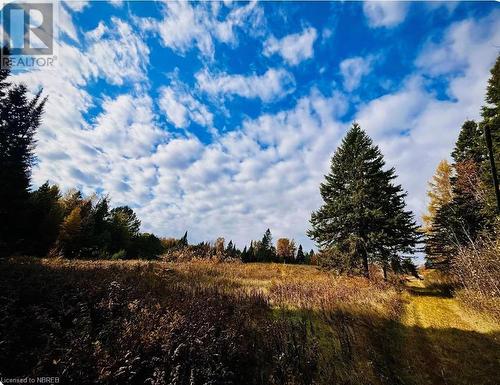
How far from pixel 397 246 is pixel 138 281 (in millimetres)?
16770

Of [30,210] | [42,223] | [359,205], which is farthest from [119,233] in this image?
[359,205]

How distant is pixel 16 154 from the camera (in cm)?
2230

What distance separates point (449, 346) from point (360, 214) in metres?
10.8

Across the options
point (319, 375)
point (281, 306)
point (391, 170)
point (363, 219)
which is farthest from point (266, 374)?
point (391, 170)

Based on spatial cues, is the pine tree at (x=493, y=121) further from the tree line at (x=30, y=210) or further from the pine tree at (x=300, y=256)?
the pine tree at (x=300, y=256)

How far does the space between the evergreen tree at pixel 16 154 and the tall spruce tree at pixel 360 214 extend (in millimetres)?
24670

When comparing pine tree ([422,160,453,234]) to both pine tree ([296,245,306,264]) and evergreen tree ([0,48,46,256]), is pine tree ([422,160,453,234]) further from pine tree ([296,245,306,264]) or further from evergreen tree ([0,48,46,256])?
pine tree ([296,245,306,264])

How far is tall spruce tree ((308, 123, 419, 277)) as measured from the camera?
17.8 metres

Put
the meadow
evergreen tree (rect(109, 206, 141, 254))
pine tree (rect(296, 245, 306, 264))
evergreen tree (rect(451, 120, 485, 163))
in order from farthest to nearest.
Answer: pine tree (rect(296, 245, 306, 264))
evergreen tree (rect(109, 206, 141, 254))
evergreen tree (rect(451, 120, 485, 163))
the meadow

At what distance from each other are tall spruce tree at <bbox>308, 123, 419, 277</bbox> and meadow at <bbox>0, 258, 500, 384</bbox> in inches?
256

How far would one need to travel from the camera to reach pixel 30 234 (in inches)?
1030

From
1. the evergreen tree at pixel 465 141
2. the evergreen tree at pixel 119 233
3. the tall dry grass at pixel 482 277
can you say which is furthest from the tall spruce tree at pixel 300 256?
the tall dry grass at pixel 482 277

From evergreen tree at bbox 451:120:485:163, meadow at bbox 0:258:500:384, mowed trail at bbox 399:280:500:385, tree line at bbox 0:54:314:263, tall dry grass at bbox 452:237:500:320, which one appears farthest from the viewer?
evergreen tree at bbox 451:120:485:163

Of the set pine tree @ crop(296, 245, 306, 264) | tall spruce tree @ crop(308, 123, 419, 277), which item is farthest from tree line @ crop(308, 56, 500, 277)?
pine tree @ crop(296, 245, 306, 264)
